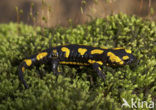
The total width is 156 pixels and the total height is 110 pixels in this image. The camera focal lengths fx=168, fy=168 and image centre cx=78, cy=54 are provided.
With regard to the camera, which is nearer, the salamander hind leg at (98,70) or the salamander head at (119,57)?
the salamander hind leg at (98,70)

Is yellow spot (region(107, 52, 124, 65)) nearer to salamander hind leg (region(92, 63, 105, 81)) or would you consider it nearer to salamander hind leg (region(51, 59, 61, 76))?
salamander hind leg (region(92, 63, 105, 81))

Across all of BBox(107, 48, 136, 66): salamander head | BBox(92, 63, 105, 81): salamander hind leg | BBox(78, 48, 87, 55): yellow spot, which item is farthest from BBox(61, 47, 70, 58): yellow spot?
BBox(107, 48, 136, 66): salamander head

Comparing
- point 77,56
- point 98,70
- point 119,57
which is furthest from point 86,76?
point 119,57

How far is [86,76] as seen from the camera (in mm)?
2178

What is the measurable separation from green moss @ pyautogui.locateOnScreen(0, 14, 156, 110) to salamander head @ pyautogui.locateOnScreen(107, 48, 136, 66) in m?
0.08

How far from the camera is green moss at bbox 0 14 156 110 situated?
64.3 inches

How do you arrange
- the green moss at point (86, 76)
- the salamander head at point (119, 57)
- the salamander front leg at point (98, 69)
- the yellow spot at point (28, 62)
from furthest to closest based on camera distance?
the yellow spot at point (28, 62)
the salamander head at point (119, 57)
the salamander front leg at point (98, 69)
the green moss at point (86, 76)

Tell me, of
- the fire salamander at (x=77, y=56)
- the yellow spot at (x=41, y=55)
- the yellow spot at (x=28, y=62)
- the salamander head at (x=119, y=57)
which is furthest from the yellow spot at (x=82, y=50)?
the yellow spot at (x=28, y=62)

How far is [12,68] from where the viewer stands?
2354 millimetres

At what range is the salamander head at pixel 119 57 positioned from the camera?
2.22 meters

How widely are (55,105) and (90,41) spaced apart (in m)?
1.44

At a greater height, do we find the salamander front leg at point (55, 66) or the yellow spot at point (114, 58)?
the yellow spot at point (114, 58)

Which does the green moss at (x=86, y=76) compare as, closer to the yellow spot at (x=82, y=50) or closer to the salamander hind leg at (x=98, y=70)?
the salamander hind leg at (x=98, y=70)

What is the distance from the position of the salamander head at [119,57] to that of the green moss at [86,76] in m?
0.08
